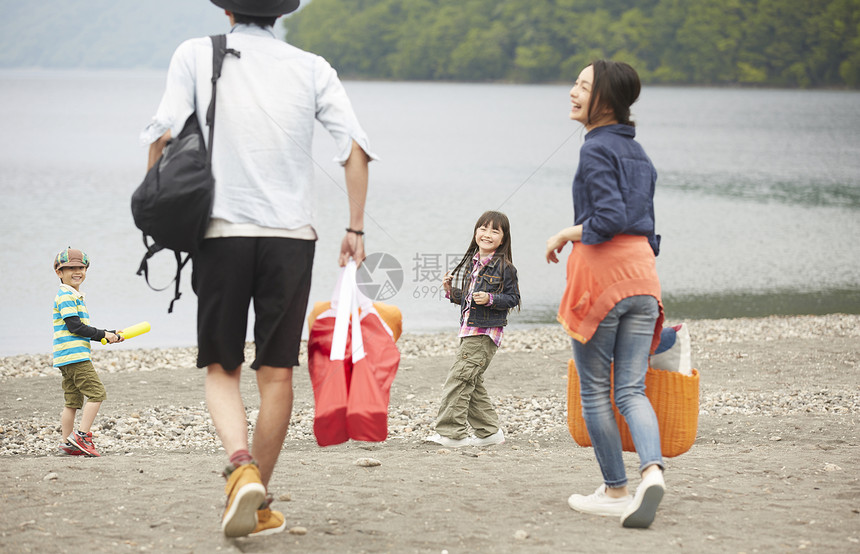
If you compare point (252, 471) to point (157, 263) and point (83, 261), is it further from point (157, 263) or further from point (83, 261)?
point (157, 263)

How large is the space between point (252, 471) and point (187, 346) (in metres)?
9.67

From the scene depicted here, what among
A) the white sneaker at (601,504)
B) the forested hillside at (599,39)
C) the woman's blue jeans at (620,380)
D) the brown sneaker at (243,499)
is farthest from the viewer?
the forested hillside at (599,39)

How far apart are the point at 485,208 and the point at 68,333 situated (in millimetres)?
28155

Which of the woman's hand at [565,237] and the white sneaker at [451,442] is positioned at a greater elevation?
the woman's hand at [565,237]

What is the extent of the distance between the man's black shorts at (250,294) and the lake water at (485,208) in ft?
3.09

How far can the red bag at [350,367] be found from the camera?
387 cm

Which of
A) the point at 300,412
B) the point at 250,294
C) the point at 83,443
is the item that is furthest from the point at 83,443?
the point at 250,294

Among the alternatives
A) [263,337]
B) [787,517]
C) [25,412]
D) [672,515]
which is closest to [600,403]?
[672,515]

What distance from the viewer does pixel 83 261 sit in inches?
247

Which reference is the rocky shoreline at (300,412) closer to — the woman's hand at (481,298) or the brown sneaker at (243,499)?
the woman's hand at (481,298)

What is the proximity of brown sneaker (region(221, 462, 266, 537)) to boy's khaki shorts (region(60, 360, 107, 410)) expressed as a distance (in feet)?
9.42

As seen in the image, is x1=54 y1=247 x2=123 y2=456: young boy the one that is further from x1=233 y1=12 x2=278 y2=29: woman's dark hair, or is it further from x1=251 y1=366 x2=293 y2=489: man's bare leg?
x1=233 y1=12 x2=278 y2=29: woman's dark hair

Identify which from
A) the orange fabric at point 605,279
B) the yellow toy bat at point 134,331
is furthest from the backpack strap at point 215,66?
the yellow toy bat at point 134,331

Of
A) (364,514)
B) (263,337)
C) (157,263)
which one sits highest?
(263,337)
